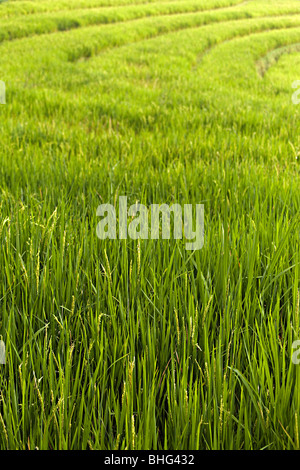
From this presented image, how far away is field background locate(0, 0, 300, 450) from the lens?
77 centimetres

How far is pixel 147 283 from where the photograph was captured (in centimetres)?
122

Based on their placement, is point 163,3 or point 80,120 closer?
point 80,120

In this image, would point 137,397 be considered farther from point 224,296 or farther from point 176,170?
point 176,170

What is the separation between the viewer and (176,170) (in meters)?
2.30

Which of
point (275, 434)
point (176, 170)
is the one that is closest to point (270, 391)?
point (275, 434)

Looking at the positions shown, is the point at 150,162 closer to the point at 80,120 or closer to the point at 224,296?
the point at 224,296

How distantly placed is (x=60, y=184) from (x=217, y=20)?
26714 millimetres

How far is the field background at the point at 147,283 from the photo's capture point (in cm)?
77

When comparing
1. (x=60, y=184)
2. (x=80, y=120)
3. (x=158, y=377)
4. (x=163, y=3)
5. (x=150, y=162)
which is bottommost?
(x=158, y=377)
